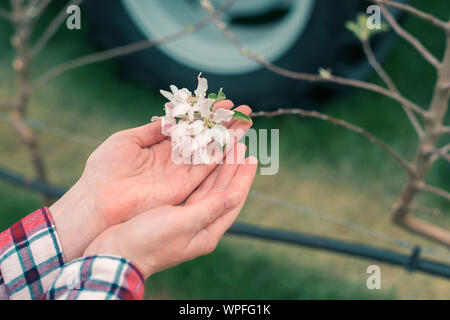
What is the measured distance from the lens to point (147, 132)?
0.87m

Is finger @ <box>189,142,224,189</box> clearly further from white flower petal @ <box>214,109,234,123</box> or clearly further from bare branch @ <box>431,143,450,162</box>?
bare branch @ <box>431,143,450,162</box>

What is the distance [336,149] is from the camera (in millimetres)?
1722

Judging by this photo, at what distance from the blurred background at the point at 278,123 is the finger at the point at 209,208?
2.33ft

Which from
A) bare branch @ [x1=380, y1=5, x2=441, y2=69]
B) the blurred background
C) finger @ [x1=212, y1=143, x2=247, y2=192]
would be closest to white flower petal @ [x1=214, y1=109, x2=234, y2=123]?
finger @ [x1=212, y1=143, x2=247, y2=192]

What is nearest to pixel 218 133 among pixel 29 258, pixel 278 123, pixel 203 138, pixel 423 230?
pixel 203 138

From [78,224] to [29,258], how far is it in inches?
3.8

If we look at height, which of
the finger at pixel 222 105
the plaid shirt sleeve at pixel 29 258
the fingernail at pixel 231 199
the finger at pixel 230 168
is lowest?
the plaid shirt sleeve at pixel 29 258

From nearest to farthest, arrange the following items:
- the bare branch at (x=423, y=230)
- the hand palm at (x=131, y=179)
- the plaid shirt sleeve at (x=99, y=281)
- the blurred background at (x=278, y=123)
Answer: the plaid shirt sleeve at (x=99, y=281)
the hand palm at (x=131, y=179)
the bare branch at (x=423, y=230)
the blurred background at (x=278, y=123)

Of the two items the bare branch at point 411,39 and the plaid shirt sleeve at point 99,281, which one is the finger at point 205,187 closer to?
the plaid shirt sleeve at point 99,281

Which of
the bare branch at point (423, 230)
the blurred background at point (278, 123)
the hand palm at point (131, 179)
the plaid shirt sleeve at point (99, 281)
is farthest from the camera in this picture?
the blurred background at point (278, 123)

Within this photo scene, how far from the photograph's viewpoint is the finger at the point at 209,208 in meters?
0.73

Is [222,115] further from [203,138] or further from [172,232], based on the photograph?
[172,232]

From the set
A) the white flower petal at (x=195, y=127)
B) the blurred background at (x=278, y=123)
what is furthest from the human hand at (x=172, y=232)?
the blurred background at (x=278, y=123)

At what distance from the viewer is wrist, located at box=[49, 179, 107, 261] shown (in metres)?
0.84
